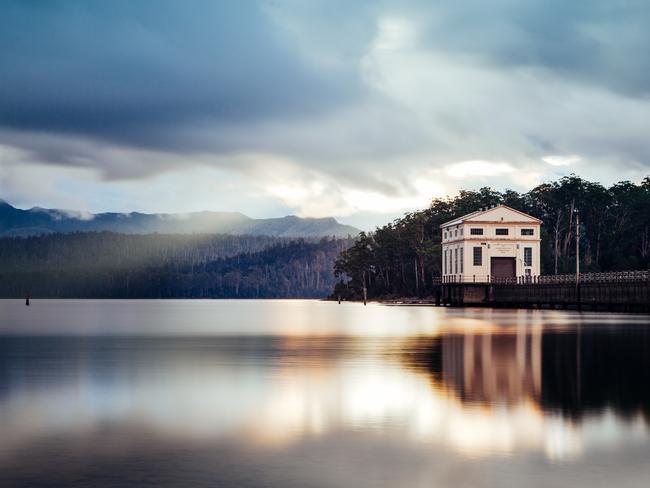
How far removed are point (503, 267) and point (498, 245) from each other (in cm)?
346

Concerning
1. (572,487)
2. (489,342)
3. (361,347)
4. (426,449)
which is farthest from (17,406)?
(489,342)

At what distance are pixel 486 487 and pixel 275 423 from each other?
6910 mm

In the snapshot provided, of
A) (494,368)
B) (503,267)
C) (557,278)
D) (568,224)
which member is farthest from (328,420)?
(568,224)

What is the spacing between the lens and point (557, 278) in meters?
122

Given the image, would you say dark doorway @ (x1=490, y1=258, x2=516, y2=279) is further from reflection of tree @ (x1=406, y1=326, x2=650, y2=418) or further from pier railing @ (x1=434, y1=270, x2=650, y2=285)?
reflection of tree @ (x1=406, y1=326, x2=650, y2=418)

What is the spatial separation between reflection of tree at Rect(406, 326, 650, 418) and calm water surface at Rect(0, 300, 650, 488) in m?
0.09

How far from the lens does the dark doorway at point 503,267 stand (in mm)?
140625

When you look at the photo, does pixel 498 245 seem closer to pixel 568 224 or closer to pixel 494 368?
pixel 568 224

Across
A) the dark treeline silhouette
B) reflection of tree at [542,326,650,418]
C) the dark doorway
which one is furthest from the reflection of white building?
the dark treeline silhouette

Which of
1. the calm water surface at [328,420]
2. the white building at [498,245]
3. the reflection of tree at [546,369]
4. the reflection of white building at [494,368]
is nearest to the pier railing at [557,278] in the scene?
the white building at [498,245]

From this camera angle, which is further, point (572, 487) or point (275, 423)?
point (275, 423)

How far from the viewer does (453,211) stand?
184 meters

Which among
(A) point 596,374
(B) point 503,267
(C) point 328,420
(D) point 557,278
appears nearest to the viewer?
(C) point 328,420

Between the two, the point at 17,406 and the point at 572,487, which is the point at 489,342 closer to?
the point at 17,406
